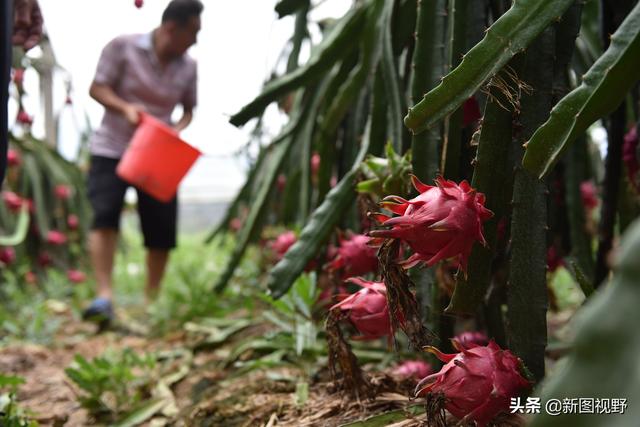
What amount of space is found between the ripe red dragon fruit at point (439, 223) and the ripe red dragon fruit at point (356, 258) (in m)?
0.36

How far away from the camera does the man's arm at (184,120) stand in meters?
2.50

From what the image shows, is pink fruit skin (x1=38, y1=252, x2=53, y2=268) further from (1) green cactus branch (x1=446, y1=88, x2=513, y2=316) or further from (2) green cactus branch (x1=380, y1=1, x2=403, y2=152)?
(1) green cactus branch (x1=446, y1=88, x2=513, y2=316)

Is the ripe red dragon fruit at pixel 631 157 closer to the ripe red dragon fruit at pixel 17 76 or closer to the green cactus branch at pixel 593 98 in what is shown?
the green cactus branch at pixel 593 98

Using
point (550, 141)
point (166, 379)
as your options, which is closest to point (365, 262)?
point (550, 141)

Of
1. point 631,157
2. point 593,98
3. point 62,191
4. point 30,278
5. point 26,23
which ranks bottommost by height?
point 30,278

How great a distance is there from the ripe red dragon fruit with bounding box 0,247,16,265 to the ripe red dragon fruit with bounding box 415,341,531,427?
2.29 meters

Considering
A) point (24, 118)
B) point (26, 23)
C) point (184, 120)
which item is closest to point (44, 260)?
point (24, 118)

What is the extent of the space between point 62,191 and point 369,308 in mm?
2667

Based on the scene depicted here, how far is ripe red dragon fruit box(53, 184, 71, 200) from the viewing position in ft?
10.0

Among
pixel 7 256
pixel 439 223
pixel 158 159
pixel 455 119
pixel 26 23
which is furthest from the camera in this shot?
pixel 7 256

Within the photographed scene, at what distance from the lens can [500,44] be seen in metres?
0.62

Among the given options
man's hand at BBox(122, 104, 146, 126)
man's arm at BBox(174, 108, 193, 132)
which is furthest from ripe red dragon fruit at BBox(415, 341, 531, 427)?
man's arm at BBox(174, 108, 193, 132)

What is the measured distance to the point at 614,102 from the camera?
553 millimetres

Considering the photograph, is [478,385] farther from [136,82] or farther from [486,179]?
[136,82]
